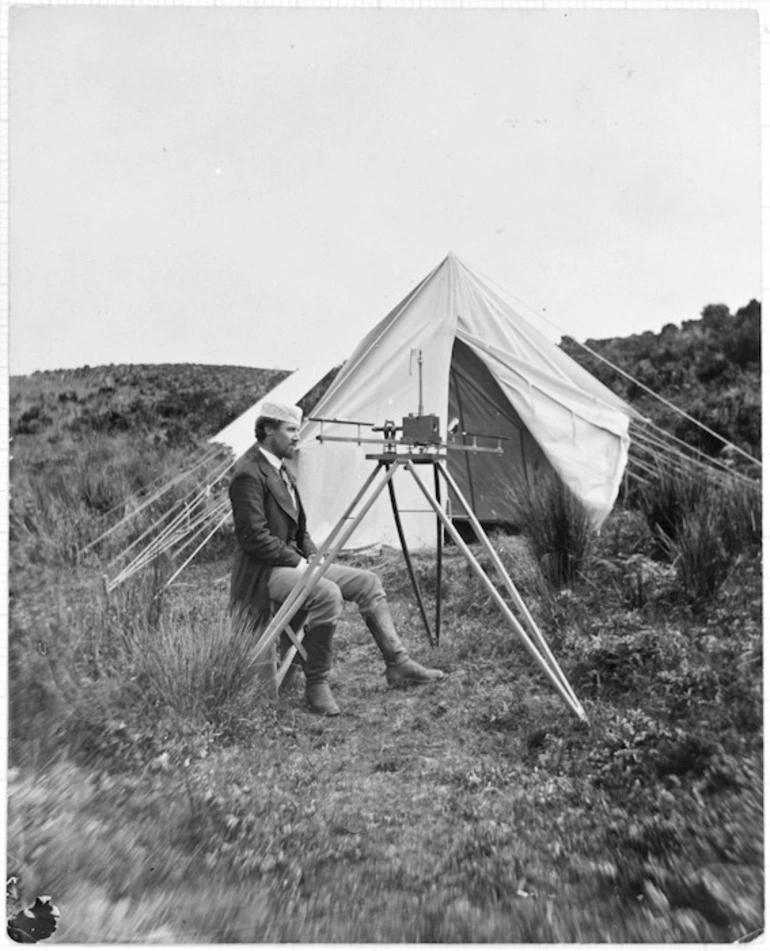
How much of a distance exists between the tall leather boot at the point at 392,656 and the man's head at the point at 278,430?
1.33 ft

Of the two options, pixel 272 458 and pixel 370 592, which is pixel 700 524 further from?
pixel 272 458

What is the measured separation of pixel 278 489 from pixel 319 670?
40 centimetres

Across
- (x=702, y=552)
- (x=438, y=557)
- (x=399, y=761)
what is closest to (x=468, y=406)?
(x=438, y=557)

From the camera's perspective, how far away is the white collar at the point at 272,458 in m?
1.97

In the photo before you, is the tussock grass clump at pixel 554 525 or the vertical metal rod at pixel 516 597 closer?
the vertical metal rod at pixel 516 597

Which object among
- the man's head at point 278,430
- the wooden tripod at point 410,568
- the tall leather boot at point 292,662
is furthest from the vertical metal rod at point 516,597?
the tall leather boot at point 292,662

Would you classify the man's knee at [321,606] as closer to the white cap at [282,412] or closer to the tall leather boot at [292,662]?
the tall leather boot at [292,662]

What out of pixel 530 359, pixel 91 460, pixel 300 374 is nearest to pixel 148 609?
pixel 91 460

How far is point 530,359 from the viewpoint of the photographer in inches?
89.4

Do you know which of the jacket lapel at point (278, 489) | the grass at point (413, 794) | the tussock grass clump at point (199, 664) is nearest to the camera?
the grass at point (413, 794)

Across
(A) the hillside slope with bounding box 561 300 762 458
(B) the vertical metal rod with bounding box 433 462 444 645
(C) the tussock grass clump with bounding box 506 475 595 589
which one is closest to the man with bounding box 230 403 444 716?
(B) the vertical metal rod with bounding box 433 462 444 645

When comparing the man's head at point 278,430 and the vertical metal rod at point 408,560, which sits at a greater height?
the man's head at point 278,430

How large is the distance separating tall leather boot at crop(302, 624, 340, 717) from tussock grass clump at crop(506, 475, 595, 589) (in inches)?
21.3

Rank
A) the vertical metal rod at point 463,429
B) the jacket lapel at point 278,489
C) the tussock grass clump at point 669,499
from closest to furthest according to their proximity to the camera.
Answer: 1. the jacket lapel at point 278,489
2. the tussock grass clump at point 669,499
3. the vertical metal rod at point 463,429
